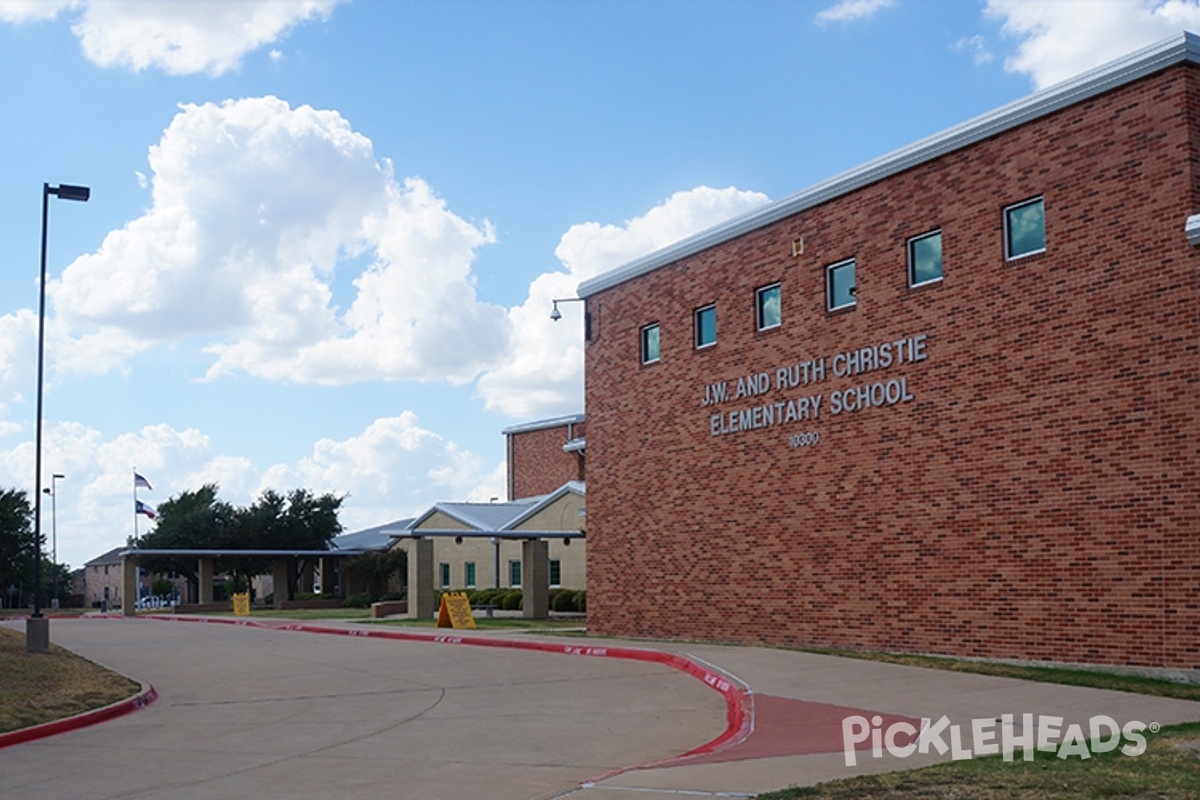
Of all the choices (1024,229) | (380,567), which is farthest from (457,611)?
(380,567)

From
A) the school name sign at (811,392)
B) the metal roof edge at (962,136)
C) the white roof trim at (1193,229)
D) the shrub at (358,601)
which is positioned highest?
the metal roof edge at (962,136)

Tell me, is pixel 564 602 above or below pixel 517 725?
below

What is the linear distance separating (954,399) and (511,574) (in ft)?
124

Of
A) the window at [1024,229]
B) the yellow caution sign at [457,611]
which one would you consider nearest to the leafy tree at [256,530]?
the yellow caution sign at [457,611]

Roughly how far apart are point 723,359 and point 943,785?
60.8 ft

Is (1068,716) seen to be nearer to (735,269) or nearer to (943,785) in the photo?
(943,785)

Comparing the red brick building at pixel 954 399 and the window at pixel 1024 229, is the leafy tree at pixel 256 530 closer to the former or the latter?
the red brick building at pixel 954 399

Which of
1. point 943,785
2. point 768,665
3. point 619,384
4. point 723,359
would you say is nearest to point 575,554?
point 619,384

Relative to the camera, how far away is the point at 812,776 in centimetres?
1044

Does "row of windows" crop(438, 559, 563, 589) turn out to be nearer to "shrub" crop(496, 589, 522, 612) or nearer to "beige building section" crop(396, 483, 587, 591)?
"beige building section" crop(396, 483, 587, 591)

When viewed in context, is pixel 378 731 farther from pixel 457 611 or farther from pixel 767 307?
pixel 457 611

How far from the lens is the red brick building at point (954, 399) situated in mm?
18344

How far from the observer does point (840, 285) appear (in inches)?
965

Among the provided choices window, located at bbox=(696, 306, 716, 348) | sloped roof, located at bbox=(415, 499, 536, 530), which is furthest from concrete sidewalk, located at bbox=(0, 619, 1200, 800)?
sloped roof, located at bbox=(415, 499, 536, 530)
